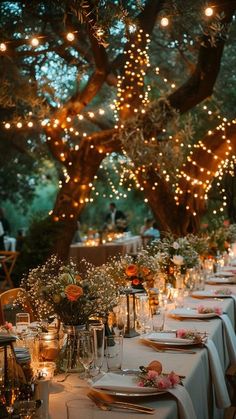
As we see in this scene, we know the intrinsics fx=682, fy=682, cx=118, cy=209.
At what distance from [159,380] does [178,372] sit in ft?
1.33

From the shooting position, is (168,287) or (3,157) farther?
(3,157)

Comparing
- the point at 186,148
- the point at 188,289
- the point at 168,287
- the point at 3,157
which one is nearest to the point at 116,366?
the point at 168,287

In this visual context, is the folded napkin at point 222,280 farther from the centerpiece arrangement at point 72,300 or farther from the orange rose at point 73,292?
the orange rose at point 73,292

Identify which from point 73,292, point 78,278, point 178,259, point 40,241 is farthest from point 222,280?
point 40,241

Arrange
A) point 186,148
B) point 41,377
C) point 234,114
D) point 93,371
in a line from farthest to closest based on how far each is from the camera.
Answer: point 234,114, point 186,148, point 93,371, point 41,377

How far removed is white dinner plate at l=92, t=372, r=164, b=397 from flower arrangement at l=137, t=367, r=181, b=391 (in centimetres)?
3

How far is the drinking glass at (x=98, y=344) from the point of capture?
2.87 metres

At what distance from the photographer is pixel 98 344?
290 cm

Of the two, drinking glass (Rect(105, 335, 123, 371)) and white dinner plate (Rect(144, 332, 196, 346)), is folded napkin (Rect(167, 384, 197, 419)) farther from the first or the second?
white dinner plate (Rect(144, 332, 196, 346))

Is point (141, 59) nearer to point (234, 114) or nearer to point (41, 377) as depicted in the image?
point (234, 114)

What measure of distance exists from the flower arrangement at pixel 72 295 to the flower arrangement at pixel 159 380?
542 mm

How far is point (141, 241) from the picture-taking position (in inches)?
605

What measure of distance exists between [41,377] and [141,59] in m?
7.46

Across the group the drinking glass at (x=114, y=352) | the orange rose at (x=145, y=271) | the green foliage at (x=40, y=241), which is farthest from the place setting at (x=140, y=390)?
the green foliage at (x=40, y=241)
